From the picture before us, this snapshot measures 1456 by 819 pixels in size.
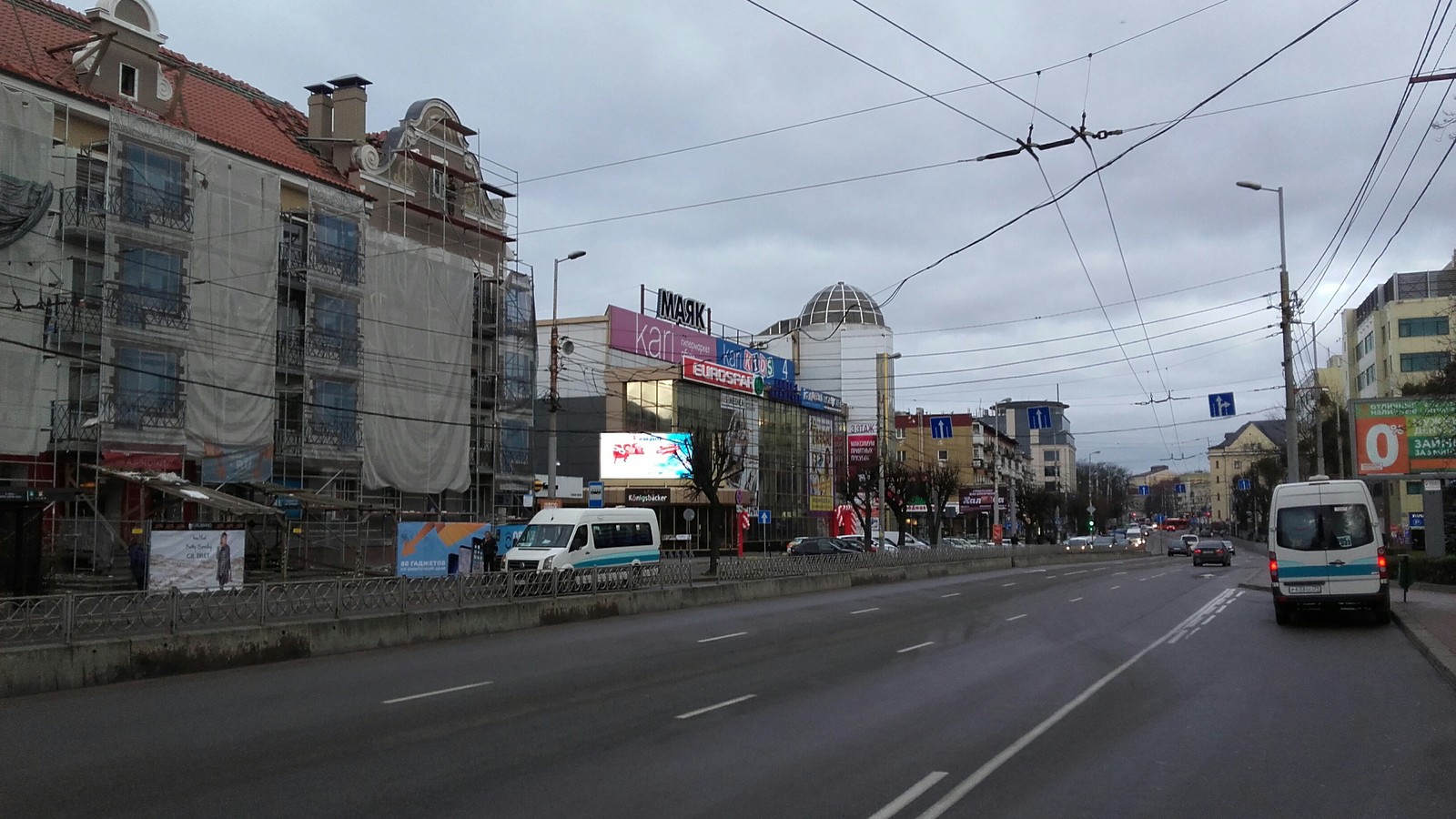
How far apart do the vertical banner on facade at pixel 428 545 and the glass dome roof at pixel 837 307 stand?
63.1 m

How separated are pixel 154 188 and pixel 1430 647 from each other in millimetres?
34116

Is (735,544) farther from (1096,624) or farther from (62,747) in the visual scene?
(62,747)

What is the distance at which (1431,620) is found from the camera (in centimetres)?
2045

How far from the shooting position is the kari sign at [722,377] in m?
70.9

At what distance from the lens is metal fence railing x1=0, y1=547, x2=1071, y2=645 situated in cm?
1469

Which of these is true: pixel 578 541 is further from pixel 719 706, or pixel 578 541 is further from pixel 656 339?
pixel 656 339

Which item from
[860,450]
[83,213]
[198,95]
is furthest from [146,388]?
[860,450]

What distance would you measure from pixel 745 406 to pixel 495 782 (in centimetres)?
6882

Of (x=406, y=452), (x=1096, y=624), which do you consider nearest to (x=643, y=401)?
(x=406, y=452)

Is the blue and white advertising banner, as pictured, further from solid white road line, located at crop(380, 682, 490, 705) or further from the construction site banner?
solid white road line, located at crop(380, 682, 490, 705)

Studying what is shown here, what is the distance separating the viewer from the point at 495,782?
843 cm

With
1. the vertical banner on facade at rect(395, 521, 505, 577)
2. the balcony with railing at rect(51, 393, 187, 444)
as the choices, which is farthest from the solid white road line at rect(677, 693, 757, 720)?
the balcony with railing at rect(51, 393, 187, 444)

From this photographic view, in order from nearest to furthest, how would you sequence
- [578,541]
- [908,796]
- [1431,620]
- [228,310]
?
[908,796] < [1431,620] < [578,541] < [228,310]

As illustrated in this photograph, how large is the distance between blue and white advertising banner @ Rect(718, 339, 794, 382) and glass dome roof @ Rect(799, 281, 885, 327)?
1068cm
